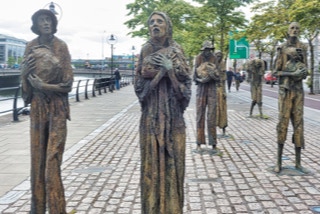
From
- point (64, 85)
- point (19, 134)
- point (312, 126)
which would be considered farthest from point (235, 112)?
point (64, 85)

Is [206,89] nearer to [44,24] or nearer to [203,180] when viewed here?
[203,180]

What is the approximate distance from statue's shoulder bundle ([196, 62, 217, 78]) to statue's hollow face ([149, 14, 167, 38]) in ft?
15.1

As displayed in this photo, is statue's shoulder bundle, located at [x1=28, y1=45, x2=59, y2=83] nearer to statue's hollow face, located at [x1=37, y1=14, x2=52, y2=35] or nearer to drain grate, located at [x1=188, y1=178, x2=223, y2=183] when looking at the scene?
statue's hollow face, located at [x1=37, y1=14, x2=52, y2=35]

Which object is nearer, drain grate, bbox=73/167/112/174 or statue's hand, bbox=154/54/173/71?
statue's hand, bbox=154/54/173/71

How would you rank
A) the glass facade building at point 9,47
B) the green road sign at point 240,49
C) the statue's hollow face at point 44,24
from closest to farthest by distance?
1. the statue's hollow face at point 44,24
2. the green road sign at point 240,49
3. the glass facade building at point 9,47

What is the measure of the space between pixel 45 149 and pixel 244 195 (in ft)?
10.0

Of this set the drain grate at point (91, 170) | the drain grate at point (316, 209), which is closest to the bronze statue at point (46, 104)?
the drain grate at point (91, 170)

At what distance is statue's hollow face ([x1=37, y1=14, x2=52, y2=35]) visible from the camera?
13.2ft

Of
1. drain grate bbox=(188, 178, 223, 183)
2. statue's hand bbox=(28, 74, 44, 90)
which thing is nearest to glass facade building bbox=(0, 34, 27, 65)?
drain grate bbox=(188, 178, 223, 183)

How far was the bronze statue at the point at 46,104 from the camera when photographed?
398 centimetres

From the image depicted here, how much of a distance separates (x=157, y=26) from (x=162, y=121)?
92 centimetres

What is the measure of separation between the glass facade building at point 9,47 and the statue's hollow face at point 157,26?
11070cm

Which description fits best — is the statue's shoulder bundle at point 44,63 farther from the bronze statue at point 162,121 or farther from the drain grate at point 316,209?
the drain grate at point 316,209

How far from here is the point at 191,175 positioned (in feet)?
21.8
